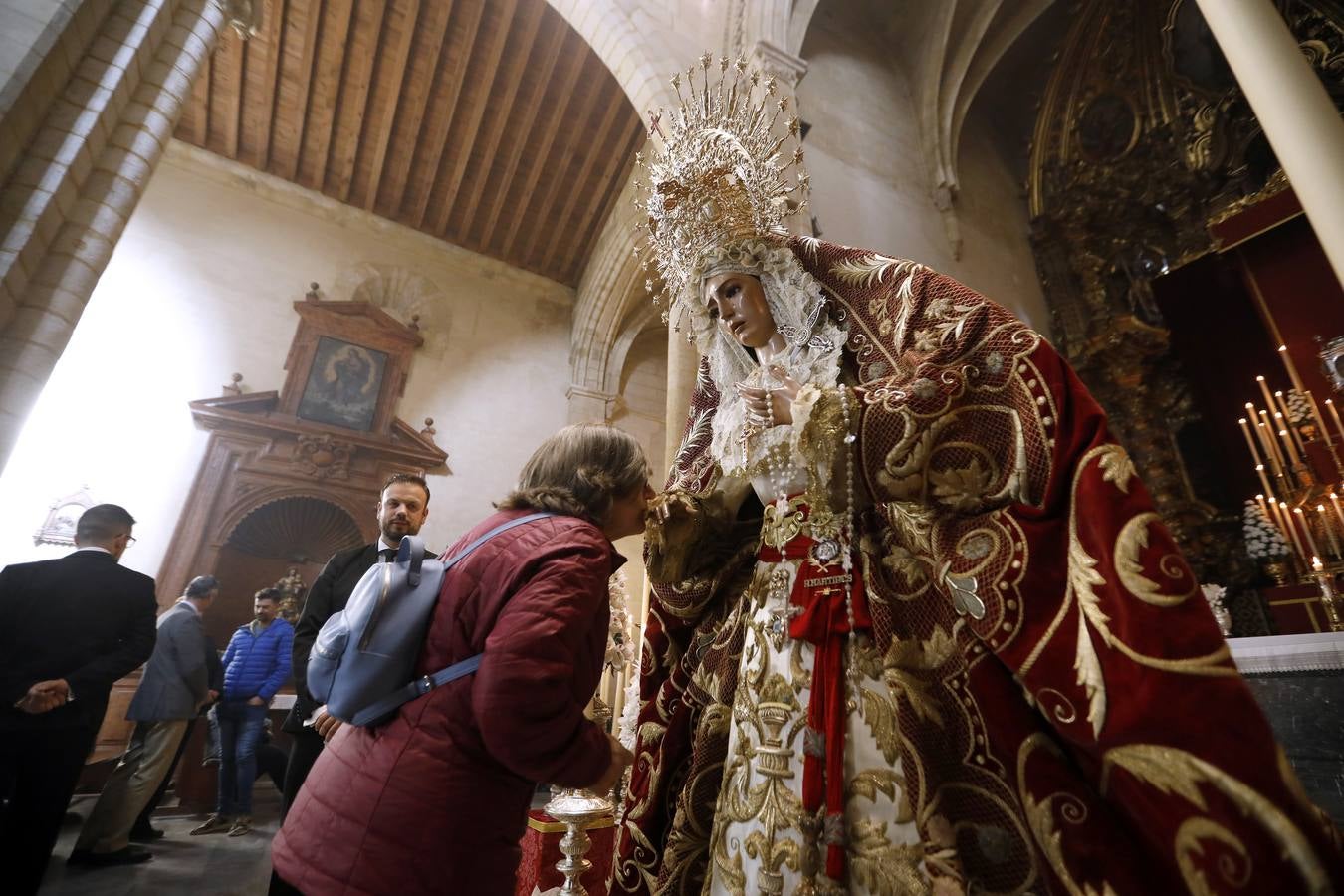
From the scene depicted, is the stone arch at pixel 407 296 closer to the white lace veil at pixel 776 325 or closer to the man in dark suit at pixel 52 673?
the man in dark suit at pixel 52 673

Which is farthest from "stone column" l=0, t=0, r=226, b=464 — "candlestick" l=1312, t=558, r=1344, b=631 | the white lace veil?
"candlestick" l=1312, t=558, r=1344, b=631

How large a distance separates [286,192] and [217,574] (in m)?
4.96

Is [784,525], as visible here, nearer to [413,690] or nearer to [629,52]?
[413,690]

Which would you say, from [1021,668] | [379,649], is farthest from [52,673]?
[1021,668]

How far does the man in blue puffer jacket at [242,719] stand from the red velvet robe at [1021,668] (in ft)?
14.0

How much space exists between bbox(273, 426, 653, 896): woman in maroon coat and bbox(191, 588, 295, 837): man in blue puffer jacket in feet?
13.1

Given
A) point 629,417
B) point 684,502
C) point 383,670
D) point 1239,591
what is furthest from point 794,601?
point 629,417

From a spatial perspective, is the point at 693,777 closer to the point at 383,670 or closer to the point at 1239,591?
the point at 383,670

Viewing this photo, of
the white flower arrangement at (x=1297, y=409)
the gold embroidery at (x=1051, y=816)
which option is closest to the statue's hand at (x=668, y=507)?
the gold embroidery at (x=1051, y=816)

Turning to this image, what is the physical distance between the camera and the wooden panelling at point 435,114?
20.4ft

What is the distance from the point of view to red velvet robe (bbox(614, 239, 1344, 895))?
635 mm

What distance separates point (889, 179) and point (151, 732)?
6.32 m

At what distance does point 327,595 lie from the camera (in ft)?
8.32

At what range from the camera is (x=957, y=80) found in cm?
549
